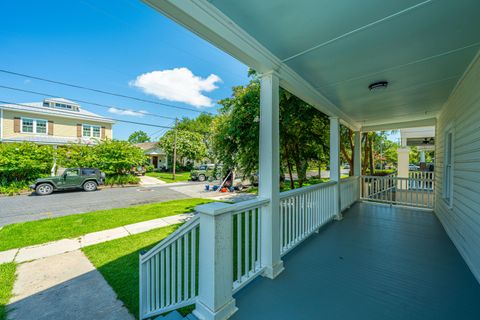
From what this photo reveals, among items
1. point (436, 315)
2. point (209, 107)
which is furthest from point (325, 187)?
point (209, 107)

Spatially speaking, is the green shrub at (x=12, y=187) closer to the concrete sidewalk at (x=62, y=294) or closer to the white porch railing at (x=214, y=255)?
the concrete sidewalk at (x=62, y=294)

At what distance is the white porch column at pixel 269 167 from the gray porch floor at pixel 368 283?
0.84ft

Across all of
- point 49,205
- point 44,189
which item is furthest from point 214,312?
point 44,189

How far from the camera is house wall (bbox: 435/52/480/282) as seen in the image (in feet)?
7.62

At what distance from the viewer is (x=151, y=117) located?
1522 cm

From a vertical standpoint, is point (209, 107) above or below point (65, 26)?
above

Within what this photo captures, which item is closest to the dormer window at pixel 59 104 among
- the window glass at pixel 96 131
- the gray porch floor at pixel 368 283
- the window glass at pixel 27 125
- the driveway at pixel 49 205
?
the window glass at pixel 27 125

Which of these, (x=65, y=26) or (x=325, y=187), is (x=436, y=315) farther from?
(x=65, y=26)

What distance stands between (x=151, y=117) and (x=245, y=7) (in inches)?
609

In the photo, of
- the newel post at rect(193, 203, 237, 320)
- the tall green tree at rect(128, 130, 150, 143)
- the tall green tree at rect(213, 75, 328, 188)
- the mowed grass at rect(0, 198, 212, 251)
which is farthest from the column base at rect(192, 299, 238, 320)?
the tall green tree at rect(128, 130, 150, 143)

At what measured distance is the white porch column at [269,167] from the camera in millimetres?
2281

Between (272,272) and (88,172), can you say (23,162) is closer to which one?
(88,172)

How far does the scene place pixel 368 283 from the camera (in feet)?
7.18

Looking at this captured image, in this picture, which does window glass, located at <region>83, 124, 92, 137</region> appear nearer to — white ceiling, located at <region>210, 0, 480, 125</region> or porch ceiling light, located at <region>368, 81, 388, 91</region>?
white ceiling, located at <region>210, 0, 480, 125</region>
